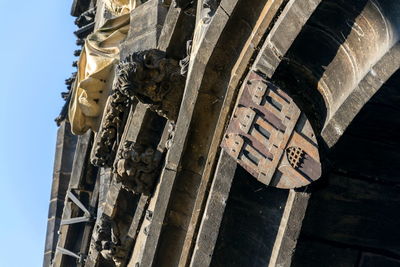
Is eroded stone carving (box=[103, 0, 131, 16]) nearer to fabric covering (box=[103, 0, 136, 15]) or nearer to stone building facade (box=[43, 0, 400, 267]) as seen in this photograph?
fabric covering (box=[103, 0, 136, 15])

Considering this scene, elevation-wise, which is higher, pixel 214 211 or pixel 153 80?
pixel 153 80

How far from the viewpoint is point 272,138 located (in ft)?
24.1

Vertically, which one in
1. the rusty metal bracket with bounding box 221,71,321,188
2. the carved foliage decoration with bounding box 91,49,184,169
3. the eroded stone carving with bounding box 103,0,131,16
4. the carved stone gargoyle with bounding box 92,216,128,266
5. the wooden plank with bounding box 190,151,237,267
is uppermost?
the eroded stone carving with bounding box 103,0,131,16

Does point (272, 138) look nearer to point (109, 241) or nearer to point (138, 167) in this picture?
point (138, 167)

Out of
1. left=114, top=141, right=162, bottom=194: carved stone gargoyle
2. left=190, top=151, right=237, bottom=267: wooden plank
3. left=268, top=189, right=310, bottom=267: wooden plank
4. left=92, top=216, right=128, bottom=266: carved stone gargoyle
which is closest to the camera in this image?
left=268, top=189, right=310, bottom=267: wooden plank

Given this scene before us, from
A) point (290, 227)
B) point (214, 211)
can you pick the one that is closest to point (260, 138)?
point (290, 227)

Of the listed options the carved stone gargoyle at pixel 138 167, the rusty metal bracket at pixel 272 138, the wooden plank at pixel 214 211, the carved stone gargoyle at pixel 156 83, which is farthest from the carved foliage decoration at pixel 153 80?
the rusty metal bracket at pixel 272 138

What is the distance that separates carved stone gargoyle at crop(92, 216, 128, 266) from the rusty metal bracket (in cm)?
265

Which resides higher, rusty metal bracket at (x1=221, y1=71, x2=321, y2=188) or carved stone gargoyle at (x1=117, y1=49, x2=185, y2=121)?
carved stone gargoyle at (x1=117, y1=49, x2=185, y2=121)

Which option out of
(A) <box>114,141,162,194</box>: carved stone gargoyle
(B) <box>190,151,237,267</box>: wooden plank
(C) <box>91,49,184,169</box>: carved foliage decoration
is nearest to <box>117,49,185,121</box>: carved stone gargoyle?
(C) <box>91,49,184,169</box>: carved foliage decoration

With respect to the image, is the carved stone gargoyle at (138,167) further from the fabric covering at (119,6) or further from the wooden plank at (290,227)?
the fabric covering at (119,6)

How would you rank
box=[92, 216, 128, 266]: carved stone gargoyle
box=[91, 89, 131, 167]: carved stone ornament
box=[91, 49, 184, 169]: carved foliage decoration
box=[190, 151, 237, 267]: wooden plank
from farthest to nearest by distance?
box=[91, 89, 131, 167]: carved stone ornament → box=[92, 216, 128, 266]: carved stone gargoyle → box=[91, 49, 184, 169]: carved foliage decoration → box=[190, 151, 237, 267]: wooden plank

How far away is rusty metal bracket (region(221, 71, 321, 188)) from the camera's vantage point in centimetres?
717

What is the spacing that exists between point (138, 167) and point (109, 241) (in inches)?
44.8
